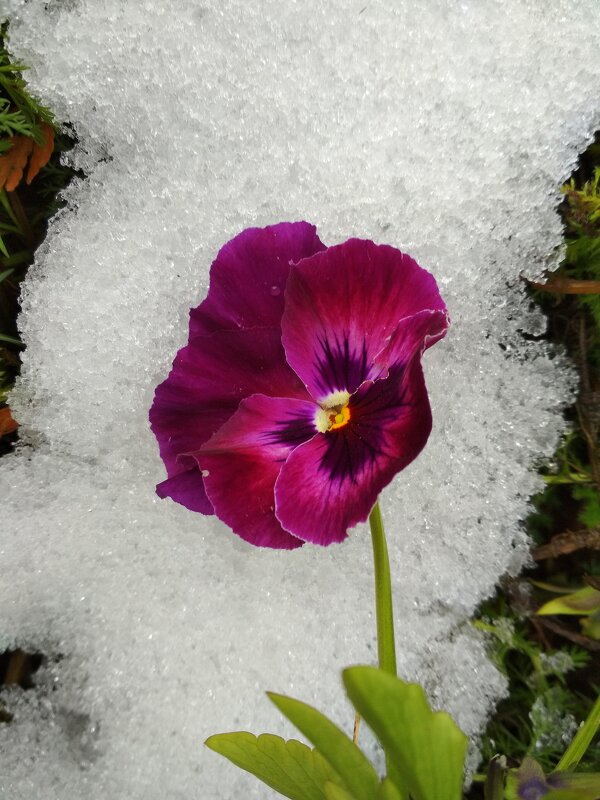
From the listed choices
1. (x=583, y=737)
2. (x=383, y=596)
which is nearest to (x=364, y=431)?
(x=383, y=596)

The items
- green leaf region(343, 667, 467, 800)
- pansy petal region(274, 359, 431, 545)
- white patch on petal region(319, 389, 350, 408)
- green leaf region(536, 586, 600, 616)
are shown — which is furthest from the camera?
green leaf region(536, 586, 600, 616)

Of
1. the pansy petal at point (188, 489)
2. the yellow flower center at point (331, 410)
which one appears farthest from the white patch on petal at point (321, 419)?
the pansy petal at point (188, 489)

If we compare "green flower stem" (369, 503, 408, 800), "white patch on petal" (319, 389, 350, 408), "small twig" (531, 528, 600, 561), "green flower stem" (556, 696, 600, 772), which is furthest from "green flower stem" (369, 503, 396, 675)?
"small twig" (531, 528, 600, 561)

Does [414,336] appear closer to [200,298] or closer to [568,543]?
[200,298]

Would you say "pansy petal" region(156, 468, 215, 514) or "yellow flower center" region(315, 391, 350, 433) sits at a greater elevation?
"yellow flower center" region(315, 391, 350, 433)

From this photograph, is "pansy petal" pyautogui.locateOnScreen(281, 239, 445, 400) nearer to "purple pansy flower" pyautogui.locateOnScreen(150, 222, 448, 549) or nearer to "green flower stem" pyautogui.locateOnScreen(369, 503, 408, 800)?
"purple pansy flower" pyautogui.locateOnScreen(150, 222, 448, 549)

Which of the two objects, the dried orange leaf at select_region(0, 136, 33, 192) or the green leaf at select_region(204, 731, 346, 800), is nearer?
the green leaf at select_region(204, 731, 346, 800)

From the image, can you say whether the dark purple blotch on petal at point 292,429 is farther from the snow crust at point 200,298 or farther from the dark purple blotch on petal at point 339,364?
the snow crust at point 200,298
